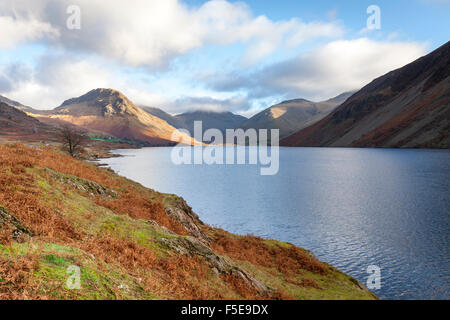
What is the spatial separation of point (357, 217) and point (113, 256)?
3973 centimetres

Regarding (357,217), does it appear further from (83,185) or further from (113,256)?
(113,256)

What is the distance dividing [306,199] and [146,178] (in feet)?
165

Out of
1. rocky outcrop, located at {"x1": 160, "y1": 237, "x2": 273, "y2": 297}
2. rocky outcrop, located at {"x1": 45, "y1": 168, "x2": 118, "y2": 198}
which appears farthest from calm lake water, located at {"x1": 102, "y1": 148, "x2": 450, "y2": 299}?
rocky outcrop, located at {"x1": 45, "y1": 168, "x2": 118, "y2": 198}

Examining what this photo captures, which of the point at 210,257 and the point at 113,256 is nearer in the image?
the point at 113,256

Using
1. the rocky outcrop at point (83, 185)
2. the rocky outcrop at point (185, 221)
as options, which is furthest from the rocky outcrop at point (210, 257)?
the rocky outcrop at point (83, 185)

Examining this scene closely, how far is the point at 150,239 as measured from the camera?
45.3 feet

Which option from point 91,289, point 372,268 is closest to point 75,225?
point 91,289

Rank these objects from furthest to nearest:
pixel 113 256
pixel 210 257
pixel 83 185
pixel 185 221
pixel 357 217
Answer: pixel 357 217 → pixel 185 221 → pixel 83 185 → pixel 210 257 → pixel 113 256

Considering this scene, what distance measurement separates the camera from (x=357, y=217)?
4166cm

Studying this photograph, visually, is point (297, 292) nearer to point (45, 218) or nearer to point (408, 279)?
point (408, 279)

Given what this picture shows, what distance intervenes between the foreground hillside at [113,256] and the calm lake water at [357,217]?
6653mm

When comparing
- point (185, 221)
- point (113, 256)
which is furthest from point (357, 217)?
point (113, 256)

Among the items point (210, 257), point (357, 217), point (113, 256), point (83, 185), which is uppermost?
point (83, 185)

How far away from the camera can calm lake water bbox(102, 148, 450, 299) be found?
24781mm
